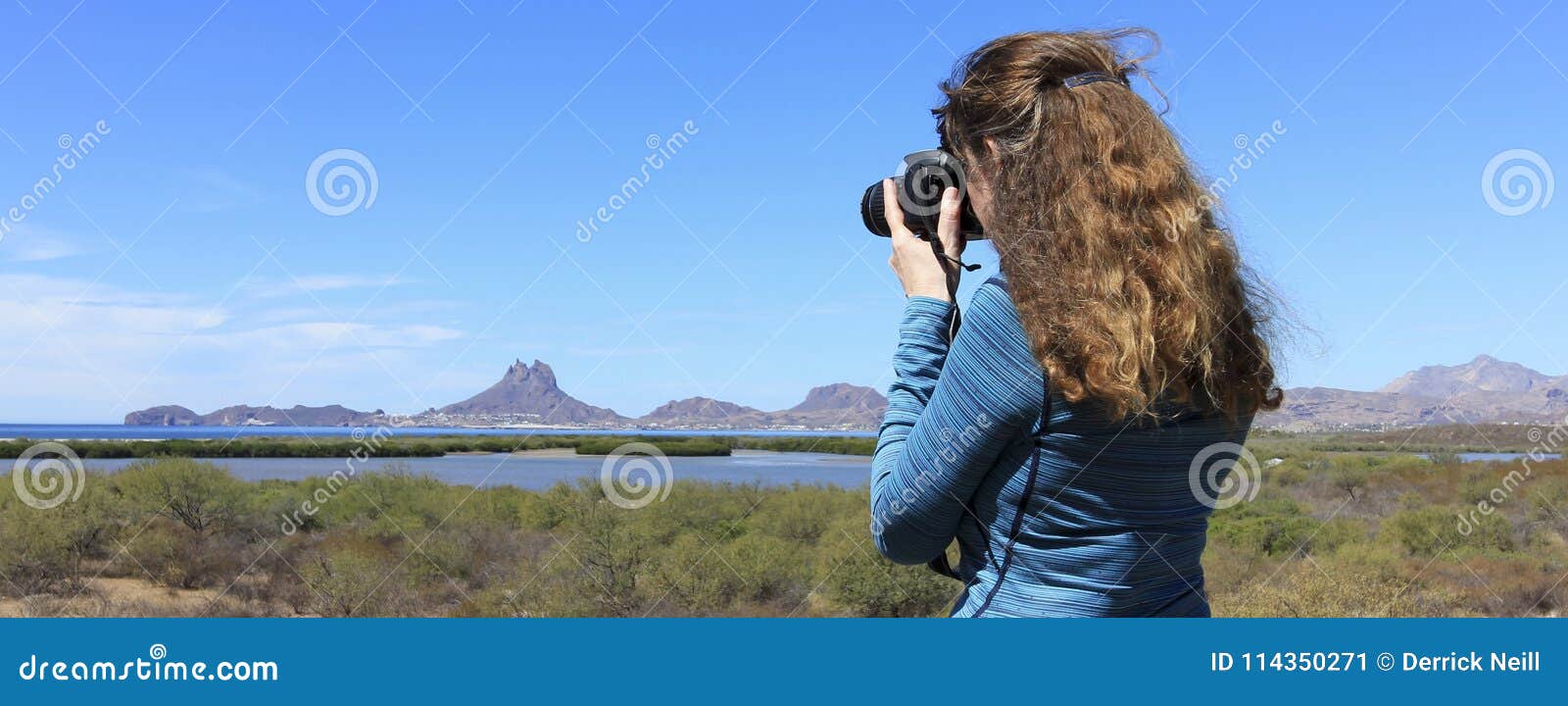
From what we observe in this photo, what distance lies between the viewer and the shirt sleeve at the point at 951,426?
94 centimetres

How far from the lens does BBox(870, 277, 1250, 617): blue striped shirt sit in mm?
950

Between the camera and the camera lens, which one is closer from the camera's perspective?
the camera

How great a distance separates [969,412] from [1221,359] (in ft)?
0.90

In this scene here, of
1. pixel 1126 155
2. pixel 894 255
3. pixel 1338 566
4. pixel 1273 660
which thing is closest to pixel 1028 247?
pixel 1126 155

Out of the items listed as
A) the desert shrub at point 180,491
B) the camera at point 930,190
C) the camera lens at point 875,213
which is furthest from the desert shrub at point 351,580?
the camera at point 930,190

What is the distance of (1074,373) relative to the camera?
0.93 meters

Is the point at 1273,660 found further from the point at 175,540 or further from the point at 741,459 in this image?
the point at 175,540

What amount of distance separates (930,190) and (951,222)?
64 millimetres

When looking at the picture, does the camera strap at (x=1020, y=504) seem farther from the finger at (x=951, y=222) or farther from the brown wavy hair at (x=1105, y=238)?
the finger at (x=951, y=222)

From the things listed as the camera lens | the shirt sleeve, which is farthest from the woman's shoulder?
the camera lens

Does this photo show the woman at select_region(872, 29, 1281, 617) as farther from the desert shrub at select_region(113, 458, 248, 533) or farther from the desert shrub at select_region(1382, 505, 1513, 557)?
the desert shrub at select_region(1382, 505, 1513, 557)

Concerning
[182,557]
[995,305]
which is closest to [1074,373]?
[995,305]

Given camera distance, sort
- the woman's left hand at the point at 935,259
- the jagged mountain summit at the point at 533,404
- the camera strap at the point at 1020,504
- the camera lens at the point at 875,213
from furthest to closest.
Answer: the jagged mountain summit at the point at 533,404 → the camera lens at the point at 875,213 → the woman's left hand at the point at 935,259 → the camera strap at the point at 1020,504

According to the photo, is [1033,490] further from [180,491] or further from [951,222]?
[180,491]
